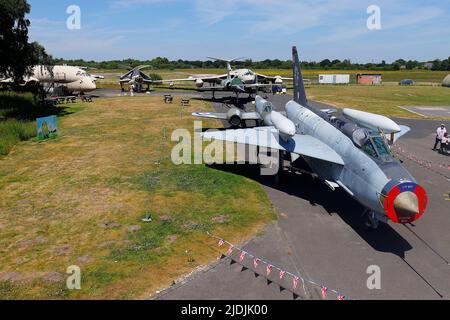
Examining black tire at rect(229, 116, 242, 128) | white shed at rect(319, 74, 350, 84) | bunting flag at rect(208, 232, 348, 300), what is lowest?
bunting flag at rect(208, 232, 348, 300)

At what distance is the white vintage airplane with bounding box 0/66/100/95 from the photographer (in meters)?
50.8

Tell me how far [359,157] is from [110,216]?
11.2 metres

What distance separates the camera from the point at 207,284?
418 inches

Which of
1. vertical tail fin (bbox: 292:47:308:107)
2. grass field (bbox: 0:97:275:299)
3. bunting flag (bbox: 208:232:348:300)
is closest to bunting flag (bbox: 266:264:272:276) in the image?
bunting flag (bbox: 208:232:348:300)

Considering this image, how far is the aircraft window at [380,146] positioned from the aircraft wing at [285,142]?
1779 millimetres

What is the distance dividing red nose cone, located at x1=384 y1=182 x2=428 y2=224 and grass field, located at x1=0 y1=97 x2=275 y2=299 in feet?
17.2

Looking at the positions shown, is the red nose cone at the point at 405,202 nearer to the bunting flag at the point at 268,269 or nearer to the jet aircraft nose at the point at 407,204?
the jet aircraft nose at the point at 407,204

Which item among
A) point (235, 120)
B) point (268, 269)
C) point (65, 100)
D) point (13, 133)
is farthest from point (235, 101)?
point (268, 269)

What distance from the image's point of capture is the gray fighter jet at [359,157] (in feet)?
38.1

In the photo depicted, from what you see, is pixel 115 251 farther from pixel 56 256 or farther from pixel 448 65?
pixel 448 65

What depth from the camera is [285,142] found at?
18.3 meters

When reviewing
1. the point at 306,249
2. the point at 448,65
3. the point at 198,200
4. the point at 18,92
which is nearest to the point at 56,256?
the point at 198,200

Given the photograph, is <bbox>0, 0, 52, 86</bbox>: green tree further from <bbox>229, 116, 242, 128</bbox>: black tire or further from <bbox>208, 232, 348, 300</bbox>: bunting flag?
<bbox>208, 232, 348, 300</bbox>: bunting flag

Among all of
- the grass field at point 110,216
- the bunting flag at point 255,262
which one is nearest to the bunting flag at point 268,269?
the bunting flag at point 255,262
